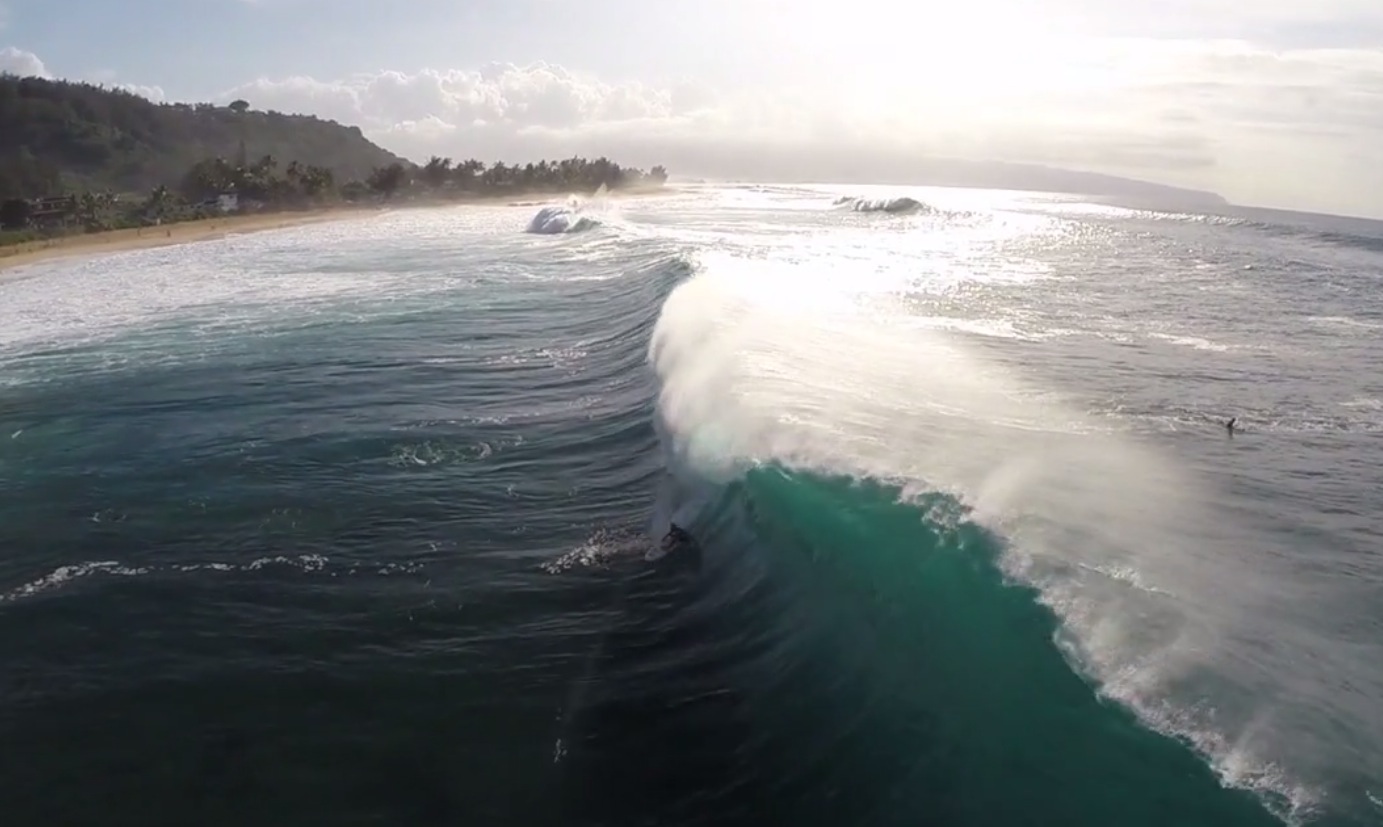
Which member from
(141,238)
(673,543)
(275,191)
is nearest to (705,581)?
(673,543)

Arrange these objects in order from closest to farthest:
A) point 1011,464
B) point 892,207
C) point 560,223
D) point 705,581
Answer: point 705,581 < point 1011,464 < point 560,223 < point 892,207

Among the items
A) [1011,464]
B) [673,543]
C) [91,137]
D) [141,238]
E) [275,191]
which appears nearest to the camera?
[673,543]

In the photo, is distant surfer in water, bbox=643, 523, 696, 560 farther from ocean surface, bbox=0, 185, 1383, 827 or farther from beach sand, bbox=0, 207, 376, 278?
beach sand, bbox=0, 207, 376, 278

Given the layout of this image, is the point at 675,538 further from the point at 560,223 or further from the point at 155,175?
the point at 155,175

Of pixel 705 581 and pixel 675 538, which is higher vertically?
pixel 675 538

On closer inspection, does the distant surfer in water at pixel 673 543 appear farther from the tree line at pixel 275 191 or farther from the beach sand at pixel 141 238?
the tree line at pixel 275 191

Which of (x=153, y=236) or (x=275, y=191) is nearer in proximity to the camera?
(x=153, y=236)

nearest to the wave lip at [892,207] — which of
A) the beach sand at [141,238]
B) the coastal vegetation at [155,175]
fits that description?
the beach sand at [141,238]
